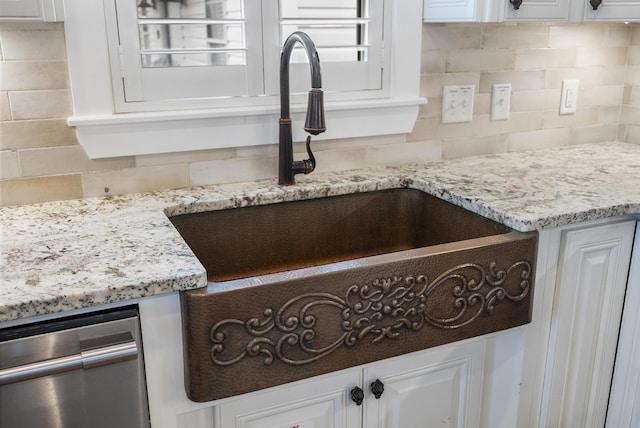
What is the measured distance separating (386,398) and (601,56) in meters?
1.47

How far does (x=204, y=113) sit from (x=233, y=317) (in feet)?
2.24

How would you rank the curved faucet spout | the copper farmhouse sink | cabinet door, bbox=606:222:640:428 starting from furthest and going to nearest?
cabinet door, bbox=606:222:640:428 → the curved faucet spout → the copper farmhouse sink

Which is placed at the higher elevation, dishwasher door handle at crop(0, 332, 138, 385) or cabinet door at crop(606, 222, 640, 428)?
dishwasher door handle at crop(0, 332, 138, 385)

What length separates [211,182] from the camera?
1646 mm

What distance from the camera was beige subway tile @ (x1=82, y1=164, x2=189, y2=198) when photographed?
1.53m

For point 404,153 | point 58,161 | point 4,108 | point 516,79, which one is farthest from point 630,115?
point 4,108

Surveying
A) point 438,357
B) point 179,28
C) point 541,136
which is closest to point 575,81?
point 541,136

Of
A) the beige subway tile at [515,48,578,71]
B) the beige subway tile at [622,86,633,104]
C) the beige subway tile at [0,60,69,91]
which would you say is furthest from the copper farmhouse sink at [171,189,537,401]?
the beige subway tile at [622,86,633,104]

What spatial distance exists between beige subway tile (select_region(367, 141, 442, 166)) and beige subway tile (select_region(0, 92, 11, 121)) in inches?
38.1

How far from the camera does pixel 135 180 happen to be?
5.14 ft

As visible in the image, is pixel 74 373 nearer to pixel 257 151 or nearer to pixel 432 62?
pixel 257 151

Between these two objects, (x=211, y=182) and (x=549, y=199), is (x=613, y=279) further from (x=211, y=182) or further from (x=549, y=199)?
(x=211, y=182)

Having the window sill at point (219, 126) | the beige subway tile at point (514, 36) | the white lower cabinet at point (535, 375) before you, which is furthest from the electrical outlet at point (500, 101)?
the white lower cabinet at point (535, 375)

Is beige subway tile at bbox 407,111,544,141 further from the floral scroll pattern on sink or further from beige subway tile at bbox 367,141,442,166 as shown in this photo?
the floral scroll pattern on sink
